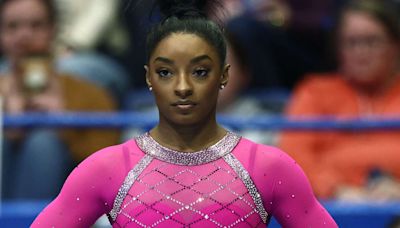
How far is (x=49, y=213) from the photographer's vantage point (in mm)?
2998

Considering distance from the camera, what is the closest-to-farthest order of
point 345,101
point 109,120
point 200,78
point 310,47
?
point 200,78 < point 109,120 < point 345,101 < point 310,47

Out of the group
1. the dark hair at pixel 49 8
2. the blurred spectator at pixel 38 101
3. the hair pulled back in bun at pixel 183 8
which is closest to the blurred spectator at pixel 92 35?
the dark hair at pixel 49 8

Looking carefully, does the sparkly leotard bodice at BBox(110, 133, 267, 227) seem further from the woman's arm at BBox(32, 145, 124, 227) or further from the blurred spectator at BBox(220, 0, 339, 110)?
the blurred spectator at BBox(220, 0, 339, 110)

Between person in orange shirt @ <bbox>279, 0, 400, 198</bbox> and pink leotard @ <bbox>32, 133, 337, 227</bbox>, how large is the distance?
7.38 ft

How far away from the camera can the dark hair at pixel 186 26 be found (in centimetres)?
294

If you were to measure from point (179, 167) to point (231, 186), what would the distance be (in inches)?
5.9

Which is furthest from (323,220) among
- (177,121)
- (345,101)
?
(345,101)

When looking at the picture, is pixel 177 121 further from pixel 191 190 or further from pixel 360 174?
pixel 360 174

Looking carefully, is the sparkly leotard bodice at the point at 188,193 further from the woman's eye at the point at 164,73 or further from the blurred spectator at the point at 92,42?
the blurred spectator at the point at 92,42

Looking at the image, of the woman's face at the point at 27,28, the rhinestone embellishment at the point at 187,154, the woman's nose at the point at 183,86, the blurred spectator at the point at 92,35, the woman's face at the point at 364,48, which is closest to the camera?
the woman's nose at the point at 183,86

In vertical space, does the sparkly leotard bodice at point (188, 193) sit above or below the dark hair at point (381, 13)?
below

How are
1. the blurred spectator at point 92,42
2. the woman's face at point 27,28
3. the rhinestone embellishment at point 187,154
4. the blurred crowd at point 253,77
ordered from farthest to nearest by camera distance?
the blurred spectator at point 92,42 < the woman's face at point 27,28 < the blurred crowd at point 253,77 < the rhinestone embellishment at point 187,154

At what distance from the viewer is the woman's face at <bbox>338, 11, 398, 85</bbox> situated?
18.4 feet

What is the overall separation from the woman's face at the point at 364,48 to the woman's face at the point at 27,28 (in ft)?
5.10
